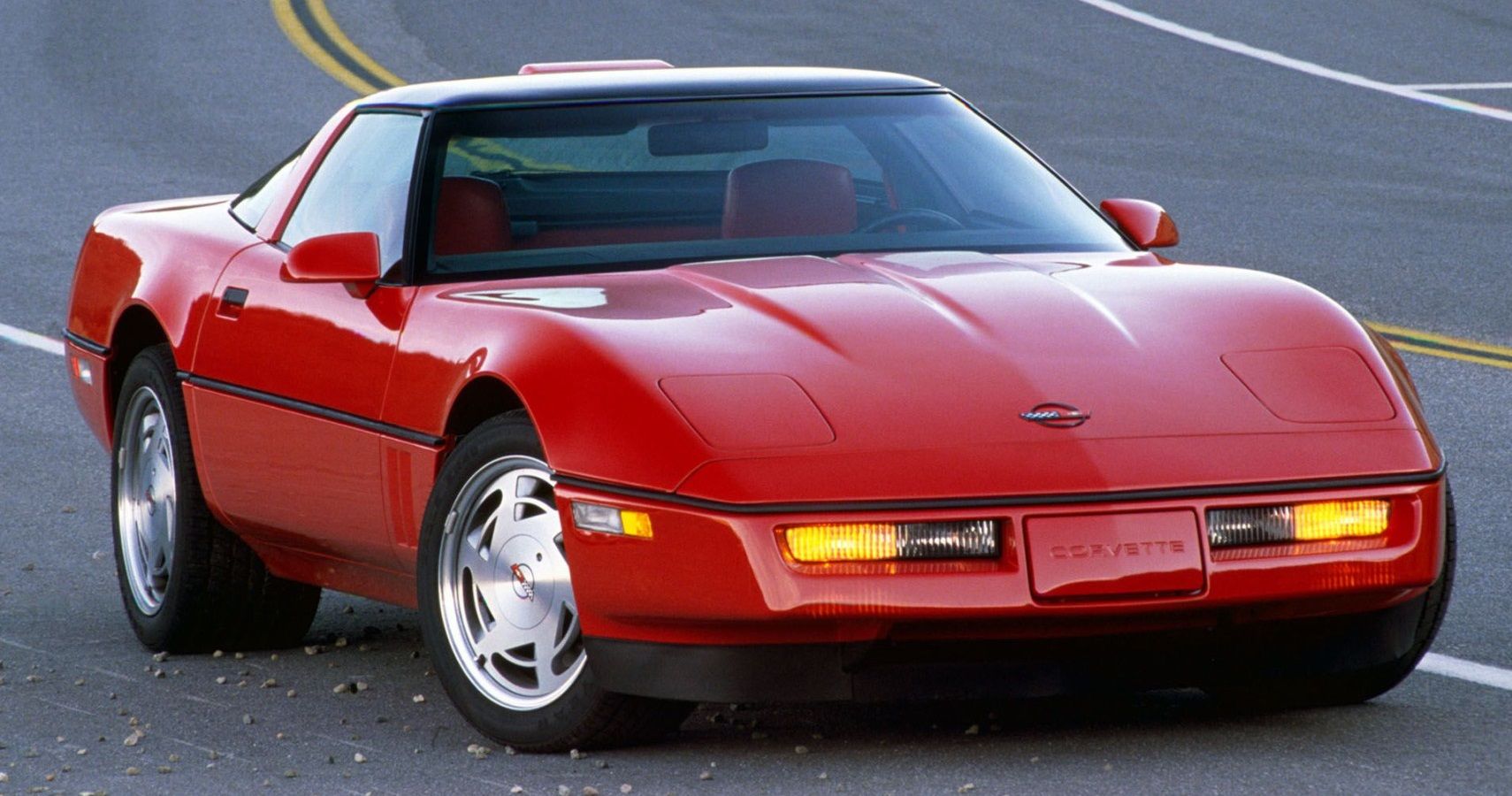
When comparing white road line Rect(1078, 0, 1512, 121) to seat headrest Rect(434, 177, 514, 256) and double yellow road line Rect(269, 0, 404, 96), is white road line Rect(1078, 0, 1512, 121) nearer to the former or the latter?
double yellow road line Rect(269, 0, 404, 96)

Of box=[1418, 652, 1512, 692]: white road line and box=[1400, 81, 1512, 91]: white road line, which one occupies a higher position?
box=[1418, 652, 1512, 692]: white road line

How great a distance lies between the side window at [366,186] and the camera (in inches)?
247

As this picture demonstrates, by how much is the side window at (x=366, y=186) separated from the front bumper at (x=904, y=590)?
1.48m

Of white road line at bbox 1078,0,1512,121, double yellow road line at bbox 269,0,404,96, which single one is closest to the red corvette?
white road line at bbox 1078,0,1512,121

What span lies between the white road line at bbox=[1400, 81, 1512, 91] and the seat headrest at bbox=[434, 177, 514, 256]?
49.7 feet

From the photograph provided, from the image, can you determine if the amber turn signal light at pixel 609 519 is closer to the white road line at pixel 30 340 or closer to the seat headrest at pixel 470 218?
the seat headrest at pixel 470 218

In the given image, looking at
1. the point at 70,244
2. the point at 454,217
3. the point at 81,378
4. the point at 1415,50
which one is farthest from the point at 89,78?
the point at 454,217

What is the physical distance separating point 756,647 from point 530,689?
62 cm

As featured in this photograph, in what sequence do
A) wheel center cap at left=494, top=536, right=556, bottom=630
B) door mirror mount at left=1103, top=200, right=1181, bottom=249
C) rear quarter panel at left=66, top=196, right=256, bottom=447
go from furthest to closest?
1. rear quarter panel at left=66, top=196, right=256, bottom=447
2. door mirror mount at left=1103, top=200, right=1181, bottom=249
3. wheel center cap at left=494, top=536, right=556, bottom=630

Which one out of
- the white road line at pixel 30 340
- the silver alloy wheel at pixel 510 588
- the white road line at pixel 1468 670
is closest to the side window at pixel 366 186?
the silver alloy wheel at pixel 510 588


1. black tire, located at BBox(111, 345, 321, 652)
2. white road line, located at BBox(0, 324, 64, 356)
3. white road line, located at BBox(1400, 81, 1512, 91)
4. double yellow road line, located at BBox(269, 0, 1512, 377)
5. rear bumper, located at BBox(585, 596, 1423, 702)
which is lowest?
double yellow road line, located at BBox(269, 0, 1512, 377)

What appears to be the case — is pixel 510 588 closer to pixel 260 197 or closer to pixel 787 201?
pixel 787 201

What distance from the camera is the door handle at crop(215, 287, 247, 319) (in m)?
6.55

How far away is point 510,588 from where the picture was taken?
210 inches
